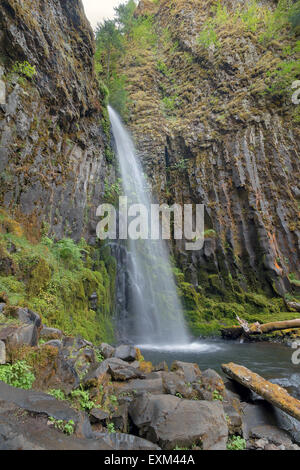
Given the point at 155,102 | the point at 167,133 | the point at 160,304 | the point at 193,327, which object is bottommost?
the point at 193,327

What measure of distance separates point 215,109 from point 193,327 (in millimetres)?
16618

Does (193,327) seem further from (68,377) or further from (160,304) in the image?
(68,377)

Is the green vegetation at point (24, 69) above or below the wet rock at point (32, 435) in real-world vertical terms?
above

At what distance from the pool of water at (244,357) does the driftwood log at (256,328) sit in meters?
0.65

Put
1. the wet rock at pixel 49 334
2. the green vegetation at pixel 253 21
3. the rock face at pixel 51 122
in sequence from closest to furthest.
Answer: the wet rock at pixel 49 334 < the rock face at pixel 51 122 < the green vegetation at pixel 253 21

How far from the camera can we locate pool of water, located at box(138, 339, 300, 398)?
21.7ft

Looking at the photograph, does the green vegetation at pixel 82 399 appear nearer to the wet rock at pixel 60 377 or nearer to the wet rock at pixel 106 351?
the wet rock at pixel 60 377

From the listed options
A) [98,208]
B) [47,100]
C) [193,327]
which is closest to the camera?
[47,100]

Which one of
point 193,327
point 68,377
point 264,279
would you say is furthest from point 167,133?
point 68,377

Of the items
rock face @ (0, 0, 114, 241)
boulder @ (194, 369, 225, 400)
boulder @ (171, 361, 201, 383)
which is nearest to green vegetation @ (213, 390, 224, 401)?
boulder @ (194, 369, 225, 400)

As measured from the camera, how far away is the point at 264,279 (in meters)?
14.4

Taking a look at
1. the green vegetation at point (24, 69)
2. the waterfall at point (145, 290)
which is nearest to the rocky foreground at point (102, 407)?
the waterfall at point (145, 290)

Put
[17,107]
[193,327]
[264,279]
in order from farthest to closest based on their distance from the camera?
[264,279], [193,327], [17,107]

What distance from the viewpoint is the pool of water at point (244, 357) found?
6.61 m
